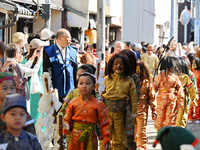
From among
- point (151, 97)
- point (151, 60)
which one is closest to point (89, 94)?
point (151, 97)

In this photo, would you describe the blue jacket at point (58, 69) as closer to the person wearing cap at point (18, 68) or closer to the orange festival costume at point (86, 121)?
the person wearing cap at point (18, 68)

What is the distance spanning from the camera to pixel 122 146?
8.04 metres

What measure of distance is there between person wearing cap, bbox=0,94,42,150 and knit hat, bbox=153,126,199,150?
1.44m

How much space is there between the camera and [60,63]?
357 inches

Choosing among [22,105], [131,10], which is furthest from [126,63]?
[131,10]

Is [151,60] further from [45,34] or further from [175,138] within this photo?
[175,138]

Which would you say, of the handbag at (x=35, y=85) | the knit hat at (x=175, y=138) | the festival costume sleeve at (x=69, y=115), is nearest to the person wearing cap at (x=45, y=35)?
the handbag at (x=35, y=85)

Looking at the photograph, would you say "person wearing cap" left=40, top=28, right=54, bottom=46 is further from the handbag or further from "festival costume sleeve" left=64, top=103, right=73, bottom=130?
"festival costume sleeve" left=64, top=103, right=73, bottom=130

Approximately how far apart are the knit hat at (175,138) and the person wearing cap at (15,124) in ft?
4.71

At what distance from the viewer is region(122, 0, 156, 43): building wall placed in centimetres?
4206

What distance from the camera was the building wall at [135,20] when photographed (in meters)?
42.1

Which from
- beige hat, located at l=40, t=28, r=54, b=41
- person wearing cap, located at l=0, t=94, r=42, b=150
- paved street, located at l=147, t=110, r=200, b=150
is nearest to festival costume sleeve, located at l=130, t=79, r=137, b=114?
paved street, located at l=147, t=110, r=200, b=150

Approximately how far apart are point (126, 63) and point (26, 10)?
7144 millimetres

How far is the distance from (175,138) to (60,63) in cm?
559
